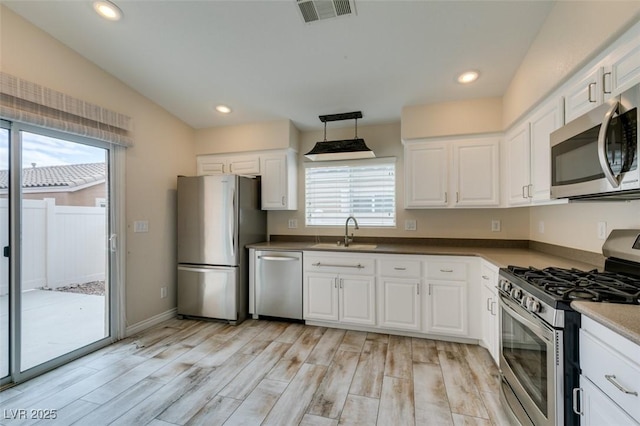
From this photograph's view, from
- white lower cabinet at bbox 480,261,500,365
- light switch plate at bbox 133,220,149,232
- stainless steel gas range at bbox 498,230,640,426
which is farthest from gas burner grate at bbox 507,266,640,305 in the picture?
light switch plate at bbox 133,220,149,232

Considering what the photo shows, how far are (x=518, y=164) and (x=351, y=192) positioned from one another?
1885mm

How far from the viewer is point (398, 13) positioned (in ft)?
6.66

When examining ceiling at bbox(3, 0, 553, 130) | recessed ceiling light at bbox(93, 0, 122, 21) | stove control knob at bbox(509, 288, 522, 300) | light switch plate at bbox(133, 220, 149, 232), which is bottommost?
stove control knob at bbox(509, 288, 522, 300)

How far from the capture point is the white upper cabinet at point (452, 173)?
2.97 meters

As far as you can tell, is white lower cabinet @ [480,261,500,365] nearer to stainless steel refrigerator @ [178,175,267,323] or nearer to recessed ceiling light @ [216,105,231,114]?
stainless steel refrigerator @ [178,175,267,323]

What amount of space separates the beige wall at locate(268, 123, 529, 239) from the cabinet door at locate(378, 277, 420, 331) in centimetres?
81

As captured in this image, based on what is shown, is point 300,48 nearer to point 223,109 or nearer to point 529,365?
point 223,109

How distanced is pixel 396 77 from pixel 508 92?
1.11 metres

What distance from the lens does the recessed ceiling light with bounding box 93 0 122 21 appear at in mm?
2049

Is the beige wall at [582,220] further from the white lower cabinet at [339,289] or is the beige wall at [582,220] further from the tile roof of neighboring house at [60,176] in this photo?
the tile roof of neighboring house at [60,176]

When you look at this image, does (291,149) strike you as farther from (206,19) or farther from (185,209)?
(206,19)

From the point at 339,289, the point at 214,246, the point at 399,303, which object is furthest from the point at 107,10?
the point at 399,303

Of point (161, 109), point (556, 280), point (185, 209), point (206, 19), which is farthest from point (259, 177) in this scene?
point (556, 280)

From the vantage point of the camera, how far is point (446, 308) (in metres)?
2.81
